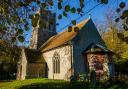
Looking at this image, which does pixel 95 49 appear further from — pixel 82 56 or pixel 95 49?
pixel 82 56

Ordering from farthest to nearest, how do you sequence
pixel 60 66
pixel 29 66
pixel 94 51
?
pixel 29 66 → pixel 60 66 → pixel 94 51

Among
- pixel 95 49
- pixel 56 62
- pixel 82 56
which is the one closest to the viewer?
pixel 95 49

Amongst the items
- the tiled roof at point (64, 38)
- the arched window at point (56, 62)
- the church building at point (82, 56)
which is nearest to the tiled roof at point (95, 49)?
the church building at point (82, 56)

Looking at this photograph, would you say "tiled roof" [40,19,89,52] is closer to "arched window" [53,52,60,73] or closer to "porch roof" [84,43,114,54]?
"arched window" [53,52,60,73]

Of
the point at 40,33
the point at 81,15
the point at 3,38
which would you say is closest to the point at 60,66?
the point at 40,33

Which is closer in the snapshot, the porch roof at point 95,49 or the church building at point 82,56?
the church building at point 82,56

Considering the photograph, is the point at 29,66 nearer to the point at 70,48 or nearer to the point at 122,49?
the point at 70,48

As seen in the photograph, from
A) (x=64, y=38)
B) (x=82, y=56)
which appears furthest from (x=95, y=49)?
(x=64, y=38)

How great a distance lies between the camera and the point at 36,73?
41.0 meters

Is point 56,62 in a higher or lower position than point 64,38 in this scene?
lower

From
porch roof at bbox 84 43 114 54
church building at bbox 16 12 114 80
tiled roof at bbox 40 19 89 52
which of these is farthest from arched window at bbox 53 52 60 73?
porch roof at bbox 84 43 114 54

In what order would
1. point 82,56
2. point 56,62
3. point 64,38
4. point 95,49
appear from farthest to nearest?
point 64,38
point 56,62
point 82,56
point 95,49

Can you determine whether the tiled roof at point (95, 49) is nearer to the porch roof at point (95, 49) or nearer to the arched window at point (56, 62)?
the porch roof at point (95, 49)

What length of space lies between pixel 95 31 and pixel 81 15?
31483 millimetres
